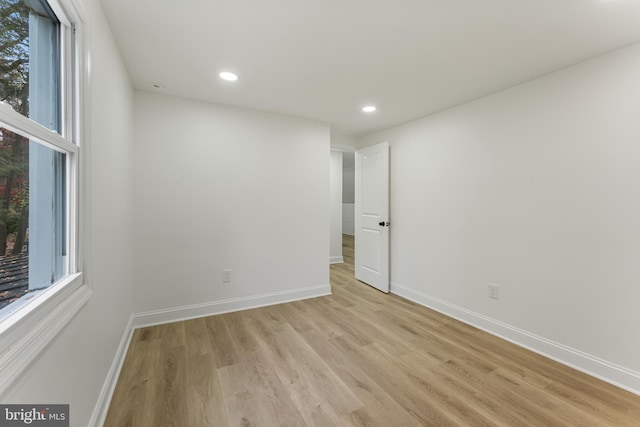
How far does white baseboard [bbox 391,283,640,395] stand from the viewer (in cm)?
178

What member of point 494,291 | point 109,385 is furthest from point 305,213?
point 109,385

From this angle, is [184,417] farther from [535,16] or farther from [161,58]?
[535,16]

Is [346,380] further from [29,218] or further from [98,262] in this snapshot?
[29,218]

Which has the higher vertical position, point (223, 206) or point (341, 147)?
point (341, 147)

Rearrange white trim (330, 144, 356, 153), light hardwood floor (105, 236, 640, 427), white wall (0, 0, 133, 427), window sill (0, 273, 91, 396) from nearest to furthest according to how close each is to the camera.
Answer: window sill (0, 273, 91, 396), white wall (0, 0, 133, 427), light hardwood floor (105, 236, 640, 427), white trim (330, 144, 356, 153)

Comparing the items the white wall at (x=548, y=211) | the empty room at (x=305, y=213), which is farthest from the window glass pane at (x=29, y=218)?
the white wall at (x=548, y=211)

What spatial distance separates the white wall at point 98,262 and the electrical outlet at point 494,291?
3.08 metres

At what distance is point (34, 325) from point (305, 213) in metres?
2.71

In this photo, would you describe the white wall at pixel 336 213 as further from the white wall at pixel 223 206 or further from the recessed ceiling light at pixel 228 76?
the recessed ceiling light at pixel 228 76

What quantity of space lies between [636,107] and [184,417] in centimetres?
350

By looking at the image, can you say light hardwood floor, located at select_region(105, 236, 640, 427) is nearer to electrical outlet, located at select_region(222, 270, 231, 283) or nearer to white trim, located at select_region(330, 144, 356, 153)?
electrical outlet, located at select_region(222, 270, 231, 283)

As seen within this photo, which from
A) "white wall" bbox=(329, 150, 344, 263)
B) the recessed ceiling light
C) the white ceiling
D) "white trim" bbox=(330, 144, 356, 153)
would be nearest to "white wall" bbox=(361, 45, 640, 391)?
the white ceiling

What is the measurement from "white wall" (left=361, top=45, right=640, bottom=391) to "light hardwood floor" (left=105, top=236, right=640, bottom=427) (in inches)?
13.8

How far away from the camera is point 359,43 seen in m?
1.78
